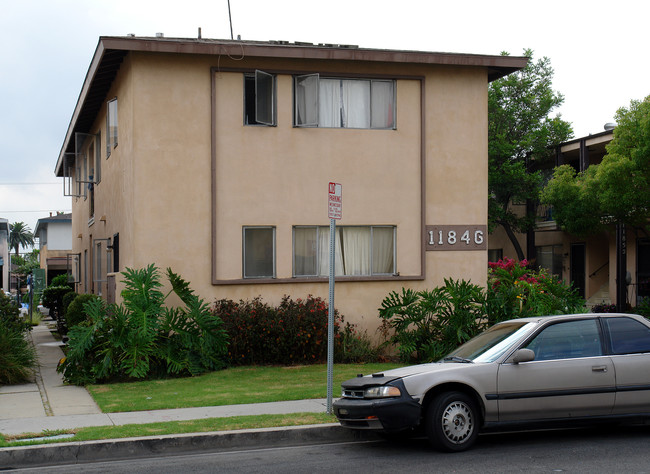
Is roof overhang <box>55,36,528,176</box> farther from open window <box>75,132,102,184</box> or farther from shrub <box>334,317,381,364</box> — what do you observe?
shrub <box>334,317,381,364</box>

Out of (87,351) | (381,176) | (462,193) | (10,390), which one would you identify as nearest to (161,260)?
(87,351)

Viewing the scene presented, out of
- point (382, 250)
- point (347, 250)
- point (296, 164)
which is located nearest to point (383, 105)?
point (296, 164)

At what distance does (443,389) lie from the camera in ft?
27.5

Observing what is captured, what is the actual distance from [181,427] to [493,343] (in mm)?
3799

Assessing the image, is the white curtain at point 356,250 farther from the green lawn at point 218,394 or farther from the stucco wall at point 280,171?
the green lawn at point 218,394

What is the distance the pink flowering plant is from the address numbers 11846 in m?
1.33

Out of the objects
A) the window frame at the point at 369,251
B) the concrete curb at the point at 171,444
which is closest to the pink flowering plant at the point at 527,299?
the window frame at the point at 369,251

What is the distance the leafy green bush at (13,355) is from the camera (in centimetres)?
1334

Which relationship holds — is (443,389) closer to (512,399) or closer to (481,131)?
(512,399)

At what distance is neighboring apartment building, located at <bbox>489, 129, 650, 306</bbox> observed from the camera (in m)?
29.6

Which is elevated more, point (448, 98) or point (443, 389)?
point (448, 98)

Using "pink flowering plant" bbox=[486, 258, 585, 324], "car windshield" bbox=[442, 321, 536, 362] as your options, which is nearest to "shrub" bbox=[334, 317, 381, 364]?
"pink flowering plant" bbox=[486, 258, 585, 324]

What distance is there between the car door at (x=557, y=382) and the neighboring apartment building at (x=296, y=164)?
7818 mm

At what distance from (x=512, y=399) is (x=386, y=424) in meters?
1.39
